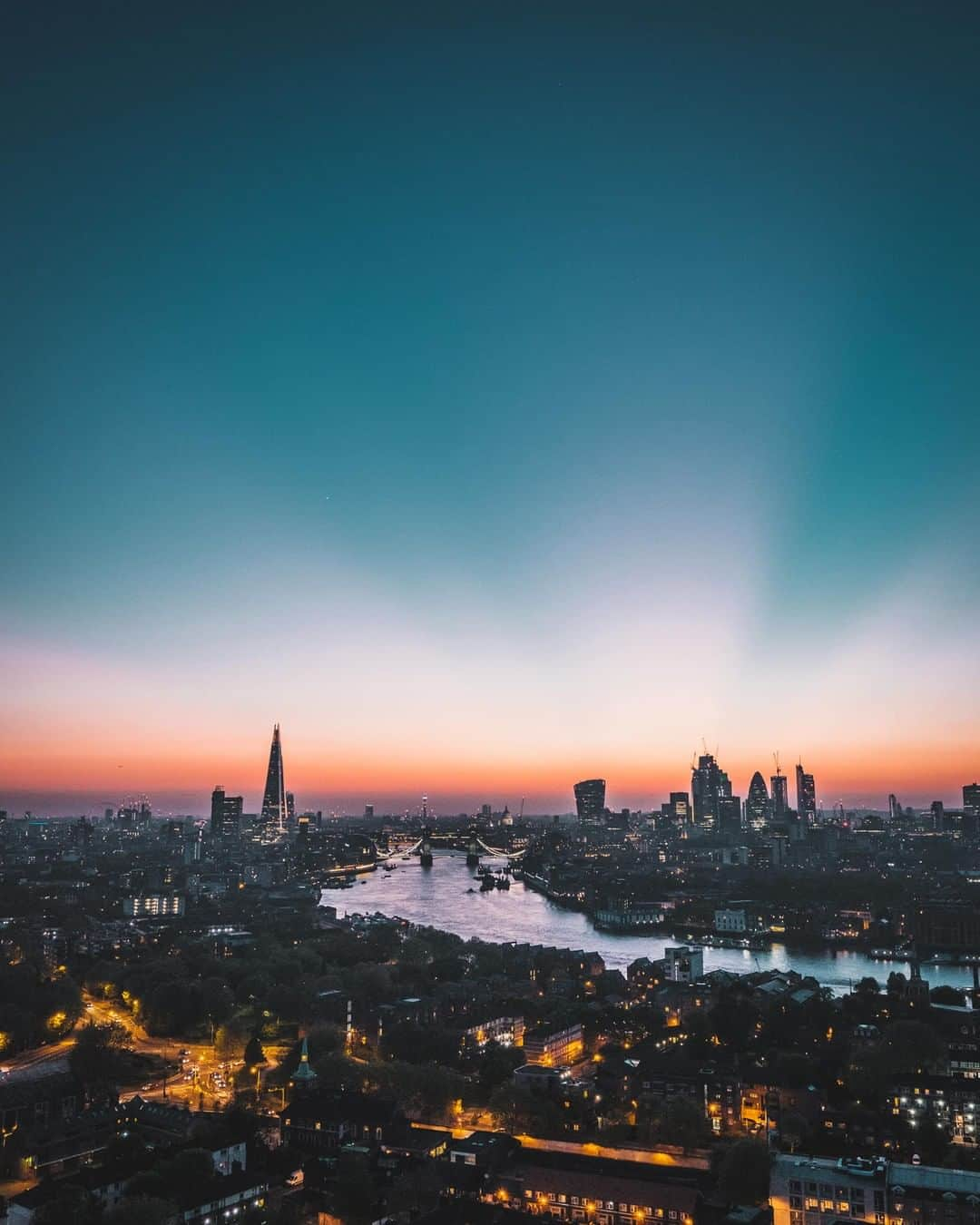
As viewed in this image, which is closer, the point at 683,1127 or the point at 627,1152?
the point at 627,1152

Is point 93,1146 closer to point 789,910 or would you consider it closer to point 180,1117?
point 180,1117

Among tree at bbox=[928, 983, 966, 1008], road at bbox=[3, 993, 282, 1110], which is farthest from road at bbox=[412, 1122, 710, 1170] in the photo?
tree at bbox=[928, 983, 966, 1008]

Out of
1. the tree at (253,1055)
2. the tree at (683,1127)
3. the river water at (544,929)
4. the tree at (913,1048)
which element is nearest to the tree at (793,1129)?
the tree at (683,1127)

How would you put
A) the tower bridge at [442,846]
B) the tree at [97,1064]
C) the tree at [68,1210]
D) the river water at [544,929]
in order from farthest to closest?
the tower bridge at [442,846]
the river water at [544,929]
the tree at [97,1064]
the tree at [68,1210]

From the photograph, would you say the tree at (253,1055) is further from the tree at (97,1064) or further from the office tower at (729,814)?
the office tower at (729,814)

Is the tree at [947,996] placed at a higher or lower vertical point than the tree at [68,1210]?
lower

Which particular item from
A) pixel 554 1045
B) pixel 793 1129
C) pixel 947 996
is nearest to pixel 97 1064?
pixel 554 1045

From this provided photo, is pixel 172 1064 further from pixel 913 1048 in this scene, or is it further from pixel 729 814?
pixel 729 814

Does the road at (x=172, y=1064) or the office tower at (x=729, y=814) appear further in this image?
the office tower at (x=729, y=814)
